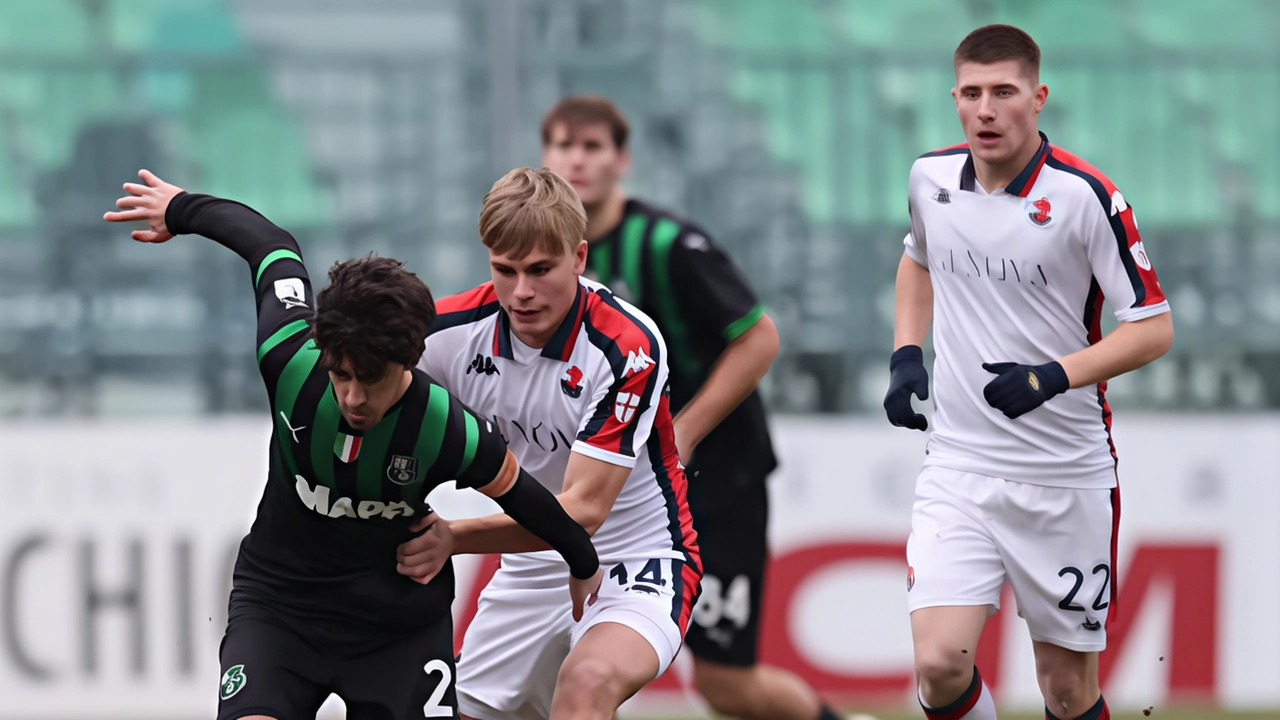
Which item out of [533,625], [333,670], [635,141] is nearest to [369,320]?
[333,670]

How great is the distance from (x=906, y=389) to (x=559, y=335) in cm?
87

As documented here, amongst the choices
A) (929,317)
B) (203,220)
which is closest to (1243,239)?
(929,317)

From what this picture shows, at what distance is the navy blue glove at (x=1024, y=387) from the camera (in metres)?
3.61

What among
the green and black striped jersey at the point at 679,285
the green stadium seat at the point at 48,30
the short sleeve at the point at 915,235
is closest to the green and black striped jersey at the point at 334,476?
the green and black striped jersey at the point at 679,285

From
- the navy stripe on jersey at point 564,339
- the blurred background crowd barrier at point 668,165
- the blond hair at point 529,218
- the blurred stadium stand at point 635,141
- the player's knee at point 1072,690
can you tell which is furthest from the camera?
the blurred stadium stand at point 635,141

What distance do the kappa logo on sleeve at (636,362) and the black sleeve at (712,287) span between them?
3.04ft

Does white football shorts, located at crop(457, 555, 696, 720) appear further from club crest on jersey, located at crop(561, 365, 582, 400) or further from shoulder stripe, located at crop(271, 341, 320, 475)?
shoulder stripe, located at crop(271, 341, 320, 475)

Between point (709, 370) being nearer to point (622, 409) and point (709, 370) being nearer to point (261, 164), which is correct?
point (622, 409)

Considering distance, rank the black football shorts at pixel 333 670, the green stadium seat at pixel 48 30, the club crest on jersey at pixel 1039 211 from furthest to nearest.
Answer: the green stadium seat at pixel 48 30, the club crest on jersey at pixel 1039 211, the black football shorts at pixel 333 670

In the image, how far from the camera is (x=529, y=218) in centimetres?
340

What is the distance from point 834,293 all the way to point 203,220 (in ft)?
13.6

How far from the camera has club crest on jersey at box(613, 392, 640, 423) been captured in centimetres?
360

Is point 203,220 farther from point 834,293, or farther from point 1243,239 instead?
point 1243,239

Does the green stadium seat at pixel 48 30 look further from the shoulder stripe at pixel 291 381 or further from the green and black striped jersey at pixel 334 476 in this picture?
the shoulder stripe at pixel 291 381
